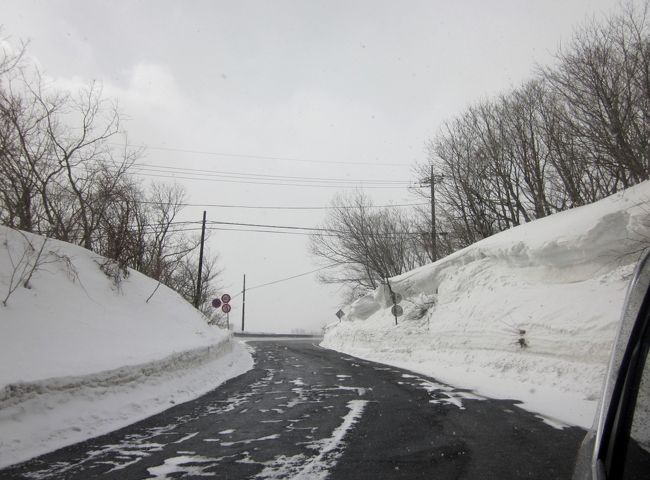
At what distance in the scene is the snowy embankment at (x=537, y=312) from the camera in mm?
9836

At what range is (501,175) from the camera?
22.7 m

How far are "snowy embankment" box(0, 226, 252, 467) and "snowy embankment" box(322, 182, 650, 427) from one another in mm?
6638

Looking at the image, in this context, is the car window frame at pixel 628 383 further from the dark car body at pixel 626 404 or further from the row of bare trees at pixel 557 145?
the row of bare trees at pixel 557 145

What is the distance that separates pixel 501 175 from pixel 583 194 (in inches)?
153

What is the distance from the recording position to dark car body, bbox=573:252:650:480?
5.06 feet

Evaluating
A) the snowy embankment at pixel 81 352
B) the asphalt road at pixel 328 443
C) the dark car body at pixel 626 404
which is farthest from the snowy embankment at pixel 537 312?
the snowy embankment at pixel 81 352

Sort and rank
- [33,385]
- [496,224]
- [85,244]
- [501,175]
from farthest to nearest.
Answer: [496,224] → [501,175] → [85,244] → [33,385]

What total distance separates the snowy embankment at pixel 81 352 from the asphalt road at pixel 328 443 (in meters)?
0.58

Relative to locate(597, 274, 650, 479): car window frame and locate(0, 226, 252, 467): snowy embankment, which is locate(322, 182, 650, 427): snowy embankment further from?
locate(0, 226, 252, 467): snowy embankment

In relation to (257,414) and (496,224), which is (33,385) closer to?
(257,414)

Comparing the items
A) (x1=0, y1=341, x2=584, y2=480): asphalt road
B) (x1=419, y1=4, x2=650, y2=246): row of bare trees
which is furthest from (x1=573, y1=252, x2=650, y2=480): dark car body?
(x1=419, y1=4, x2=650, y2=246): row of bare trees

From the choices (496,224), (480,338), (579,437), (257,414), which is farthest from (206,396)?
(496,224)

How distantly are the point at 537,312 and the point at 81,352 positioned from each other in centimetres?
1165

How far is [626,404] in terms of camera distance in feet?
5.37
